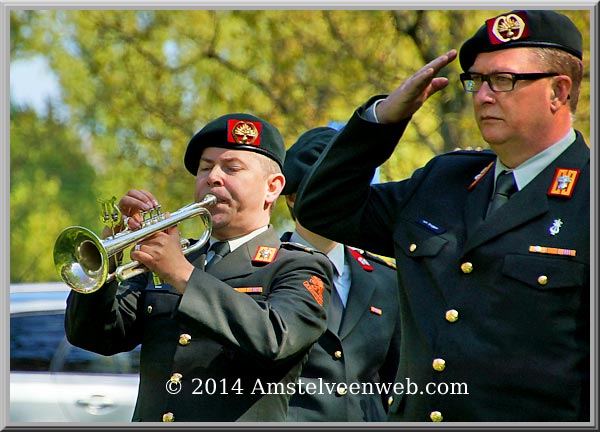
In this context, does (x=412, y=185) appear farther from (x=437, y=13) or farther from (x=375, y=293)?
(x=437, y=13)

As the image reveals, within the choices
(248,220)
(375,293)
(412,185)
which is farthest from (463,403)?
(375,293)

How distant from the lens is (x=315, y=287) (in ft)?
15.9

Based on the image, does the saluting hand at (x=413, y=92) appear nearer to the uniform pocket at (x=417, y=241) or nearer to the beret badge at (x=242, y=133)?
the uniform pocket at (x=417, y=241)

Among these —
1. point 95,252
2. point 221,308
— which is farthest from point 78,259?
point 221,308

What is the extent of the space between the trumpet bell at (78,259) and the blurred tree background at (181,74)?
4752 millimetres

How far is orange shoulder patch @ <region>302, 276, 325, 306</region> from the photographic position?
480 centimetres

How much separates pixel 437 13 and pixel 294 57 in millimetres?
1273

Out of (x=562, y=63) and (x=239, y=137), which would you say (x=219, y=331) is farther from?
(x=562, y=63)

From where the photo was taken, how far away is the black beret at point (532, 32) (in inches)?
169

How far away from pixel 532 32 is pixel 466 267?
91cm

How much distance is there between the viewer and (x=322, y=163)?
4594mm

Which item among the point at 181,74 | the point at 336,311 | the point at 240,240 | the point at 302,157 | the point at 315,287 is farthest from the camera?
the point at 181,74

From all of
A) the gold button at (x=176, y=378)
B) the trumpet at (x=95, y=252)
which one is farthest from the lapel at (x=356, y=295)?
the trumpet at (x=95, y=252)

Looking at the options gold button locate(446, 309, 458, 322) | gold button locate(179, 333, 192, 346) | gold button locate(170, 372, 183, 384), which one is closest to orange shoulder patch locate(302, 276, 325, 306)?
gold button locate(179, 333, 192, 346)
